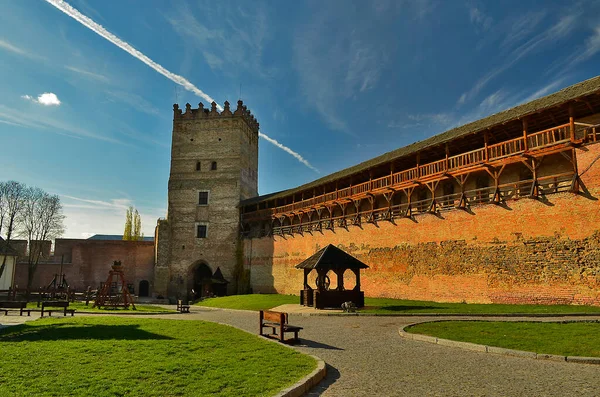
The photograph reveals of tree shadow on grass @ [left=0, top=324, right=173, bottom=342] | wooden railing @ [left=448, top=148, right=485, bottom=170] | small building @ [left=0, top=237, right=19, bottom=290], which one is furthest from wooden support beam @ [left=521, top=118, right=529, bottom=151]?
small building @ [left=0, top=237, right=19, bottom=290]

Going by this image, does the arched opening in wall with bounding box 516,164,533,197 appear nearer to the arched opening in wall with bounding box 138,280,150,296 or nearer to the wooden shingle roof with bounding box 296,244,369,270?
the wooden shingle roof with bounding box 296,244,369,270

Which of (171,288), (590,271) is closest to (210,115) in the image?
(171,288)

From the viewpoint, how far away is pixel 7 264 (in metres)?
35.7

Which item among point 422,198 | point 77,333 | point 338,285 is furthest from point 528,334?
point 422,198

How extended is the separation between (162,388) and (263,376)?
4.49 feet

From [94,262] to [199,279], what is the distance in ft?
35.9

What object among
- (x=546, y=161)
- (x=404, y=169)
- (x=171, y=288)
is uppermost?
(x=404, y=169)

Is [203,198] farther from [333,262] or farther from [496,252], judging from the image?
[496,252]

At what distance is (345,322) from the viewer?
1360cm

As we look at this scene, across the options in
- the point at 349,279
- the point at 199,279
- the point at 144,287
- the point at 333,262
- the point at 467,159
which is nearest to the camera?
the point at 333,262

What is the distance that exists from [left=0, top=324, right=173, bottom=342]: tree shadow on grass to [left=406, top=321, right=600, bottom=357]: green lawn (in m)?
6.59

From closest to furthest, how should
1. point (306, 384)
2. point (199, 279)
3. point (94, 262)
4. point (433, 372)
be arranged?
point (306, 384) → point (433, 372) → point (199, 279) → point (94, 262)

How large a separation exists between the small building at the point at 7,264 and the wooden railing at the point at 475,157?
2553 centimetres

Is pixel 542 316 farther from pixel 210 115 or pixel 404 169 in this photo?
pixel 210 115
